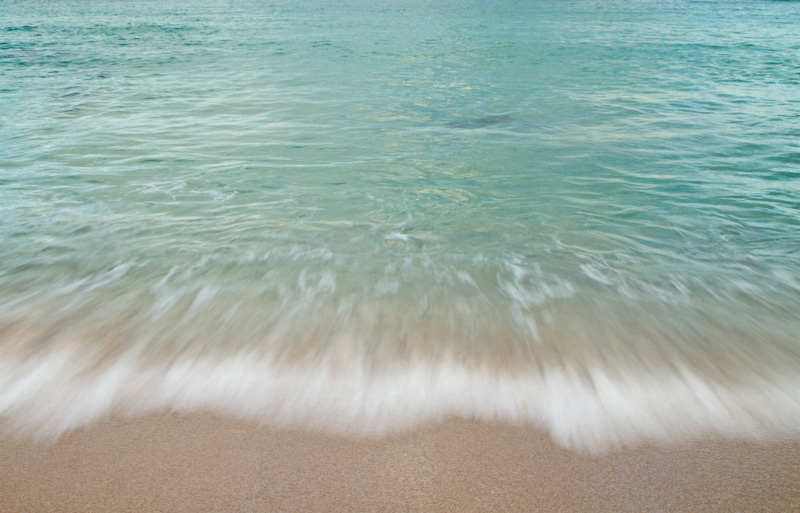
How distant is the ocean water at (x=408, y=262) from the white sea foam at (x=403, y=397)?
0.05 ft

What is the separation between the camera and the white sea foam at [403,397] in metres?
2.42

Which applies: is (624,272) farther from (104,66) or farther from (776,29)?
(776,29)

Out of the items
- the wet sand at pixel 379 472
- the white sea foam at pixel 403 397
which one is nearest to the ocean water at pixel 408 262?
the white sea foam at pixel 403 397

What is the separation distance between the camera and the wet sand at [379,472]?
2008 mm

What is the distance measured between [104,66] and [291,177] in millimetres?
12452

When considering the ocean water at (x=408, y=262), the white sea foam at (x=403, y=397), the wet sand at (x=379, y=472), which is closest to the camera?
the wet sand at (x=379, y=472)

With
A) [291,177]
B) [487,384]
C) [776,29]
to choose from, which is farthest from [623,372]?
[776,29]

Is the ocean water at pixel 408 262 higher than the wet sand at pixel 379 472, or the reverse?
the wet sand at pixel 379 472

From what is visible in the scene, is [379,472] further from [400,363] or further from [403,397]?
[400,363]

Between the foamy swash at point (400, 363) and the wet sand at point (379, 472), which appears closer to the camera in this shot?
the wet sand at point (379, 472)

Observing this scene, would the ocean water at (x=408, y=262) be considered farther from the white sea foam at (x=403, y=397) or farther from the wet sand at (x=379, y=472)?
the wet sand at (x=379, y=472)

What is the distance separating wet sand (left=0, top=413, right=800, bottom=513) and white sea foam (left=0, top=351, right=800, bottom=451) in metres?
0.09

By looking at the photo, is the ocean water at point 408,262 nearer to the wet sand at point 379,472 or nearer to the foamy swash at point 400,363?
the foamy swash at point 400,363

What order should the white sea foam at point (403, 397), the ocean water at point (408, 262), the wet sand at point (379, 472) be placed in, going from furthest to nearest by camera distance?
1. the ocean water at point (408, 262)
2. the white sea foam at point (403, 397)
3. the wet sand at point (379, 472)
